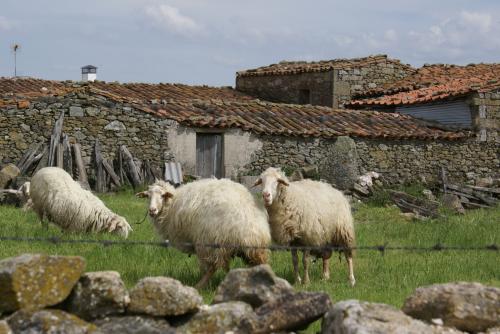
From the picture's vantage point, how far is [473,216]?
16.0 meters

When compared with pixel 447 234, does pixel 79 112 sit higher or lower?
higher

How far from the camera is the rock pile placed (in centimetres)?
528

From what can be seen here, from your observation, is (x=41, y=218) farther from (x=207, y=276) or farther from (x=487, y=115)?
(x=487, y=115)

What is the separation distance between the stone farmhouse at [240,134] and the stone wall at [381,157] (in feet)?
0.09

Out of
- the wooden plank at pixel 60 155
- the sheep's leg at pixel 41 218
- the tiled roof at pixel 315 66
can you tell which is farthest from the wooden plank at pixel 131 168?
the tiled roof at pixel 315 66

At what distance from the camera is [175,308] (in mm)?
5508

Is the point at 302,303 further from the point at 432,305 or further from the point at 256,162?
the point at 256,162

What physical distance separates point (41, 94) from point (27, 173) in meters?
2.24

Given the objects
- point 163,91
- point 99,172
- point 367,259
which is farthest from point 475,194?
point 163,91

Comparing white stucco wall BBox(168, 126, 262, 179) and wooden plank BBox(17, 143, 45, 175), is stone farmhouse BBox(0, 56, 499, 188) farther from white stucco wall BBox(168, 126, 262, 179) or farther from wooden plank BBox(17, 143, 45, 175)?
wooden plank BBox(17, 143, 45, 175)

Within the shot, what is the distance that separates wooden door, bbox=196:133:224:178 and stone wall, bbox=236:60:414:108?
7811 mm

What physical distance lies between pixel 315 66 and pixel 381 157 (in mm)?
6709

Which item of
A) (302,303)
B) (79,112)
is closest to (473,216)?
(79,112)

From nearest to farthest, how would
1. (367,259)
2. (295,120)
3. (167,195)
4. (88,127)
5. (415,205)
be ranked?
1. (167,195)
2. (367,259)
3. (415,205)
4. (88,127)
5. (295,120)
